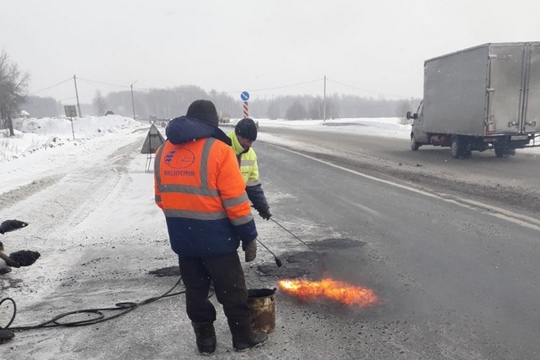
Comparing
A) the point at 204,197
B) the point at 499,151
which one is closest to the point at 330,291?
the point at 204,197

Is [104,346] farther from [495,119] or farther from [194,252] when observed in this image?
[495,119]

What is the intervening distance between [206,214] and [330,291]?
6.13 feet

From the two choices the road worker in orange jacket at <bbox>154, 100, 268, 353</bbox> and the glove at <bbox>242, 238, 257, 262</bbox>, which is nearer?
the road worker in orange jacket at <bbox>154, 100, 268, 353</bbox>

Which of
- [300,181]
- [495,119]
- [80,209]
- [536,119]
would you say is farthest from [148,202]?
[536,119]

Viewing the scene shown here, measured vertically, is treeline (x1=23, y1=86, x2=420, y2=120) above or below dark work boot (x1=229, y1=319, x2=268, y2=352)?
above

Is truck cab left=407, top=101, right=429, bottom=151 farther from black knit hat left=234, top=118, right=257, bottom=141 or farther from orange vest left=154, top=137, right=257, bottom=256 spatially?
orange vest left=154, top=137, right=257, bottom=256

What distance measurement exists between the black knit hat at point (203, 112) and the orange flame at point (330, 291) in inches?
78.7

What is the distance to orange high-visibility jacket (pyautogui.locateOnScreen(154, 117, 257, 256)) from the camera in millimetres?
2928

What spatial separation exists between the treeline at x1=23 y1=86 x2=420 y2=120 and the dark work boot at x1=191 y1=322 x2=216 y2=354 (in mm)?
78570

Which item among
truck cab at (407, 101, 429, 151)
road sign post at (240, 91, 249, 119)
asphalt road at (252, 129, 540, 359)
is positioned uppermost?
road sign post at (240, 91, 249, 119)

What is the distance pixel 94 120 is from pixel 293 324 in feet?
227

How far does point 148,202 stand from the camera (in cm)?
892

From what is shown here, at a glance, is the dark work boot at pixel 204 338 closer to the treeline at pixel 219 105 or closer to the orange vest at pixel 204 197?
the orange vest at pixel 204 197

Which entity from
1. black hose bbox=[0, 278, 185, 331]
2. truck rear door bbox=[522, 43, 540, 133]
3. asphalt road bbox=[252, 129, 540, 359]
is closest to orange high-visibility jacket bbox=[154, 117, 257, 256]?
asphalt road bbox=[252, 129, 540, 359]
